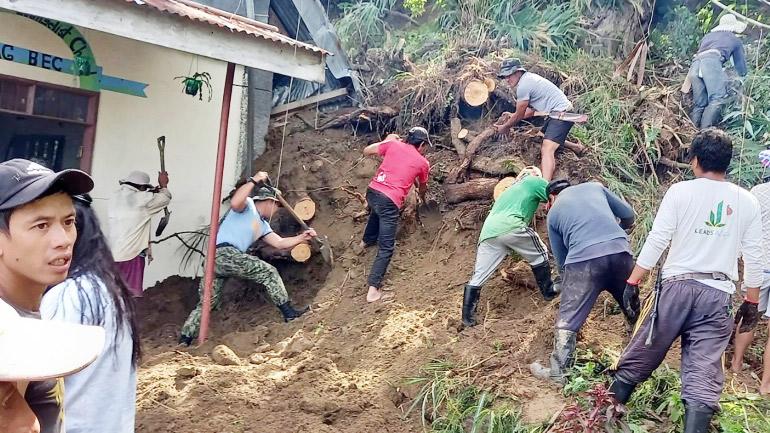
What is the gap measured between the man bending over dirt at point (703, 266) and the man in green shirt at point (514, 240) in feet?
5.96

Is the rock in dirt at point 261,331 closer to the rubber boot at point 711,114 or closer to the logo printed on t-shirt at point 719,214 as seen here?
the logo printed on t-shirt at point 719,214

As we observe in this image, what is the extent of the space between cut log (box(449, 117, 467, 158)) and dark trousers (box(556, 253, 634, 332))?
339 cm

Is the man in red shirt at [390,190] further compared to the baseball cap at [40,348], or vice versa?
the man in red shirt at [390,190]

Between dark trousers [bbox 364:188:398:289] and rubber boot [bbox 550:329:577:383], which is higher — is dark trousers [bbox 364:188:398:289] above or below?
above

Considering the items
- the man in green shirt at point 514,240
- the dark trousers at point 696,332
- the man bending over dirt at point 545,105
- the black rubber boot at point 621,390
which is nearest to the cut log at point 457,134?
the man bending over dirt at point 545,105

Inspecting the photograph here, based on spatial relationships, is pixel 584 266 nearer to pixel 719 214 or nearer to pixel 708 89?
pixel 719 214

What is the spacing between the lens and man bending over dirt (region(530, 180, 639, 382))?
453 centimetres

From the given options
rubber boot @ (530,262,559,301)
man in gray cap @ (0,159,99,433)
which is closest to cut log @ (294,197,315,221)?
rubber boot @ (530,262,559,301)

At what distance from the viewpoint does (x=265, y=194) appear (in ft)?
23.8

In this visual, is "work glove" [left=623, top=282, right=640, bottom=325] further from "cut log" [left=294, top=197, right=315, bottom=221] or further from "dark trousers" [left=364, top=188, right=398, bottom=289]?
"cut log" [left=294, top=197, right=315, bottom=221]

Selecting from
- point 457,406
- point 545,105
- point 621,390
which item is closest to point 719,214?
point 621,390

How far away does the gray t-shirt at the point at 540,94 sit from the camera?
7070 mm

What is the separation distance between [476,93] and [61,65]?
185 inches

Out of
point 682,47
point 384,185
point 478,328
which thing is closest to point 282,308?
point 384,185
